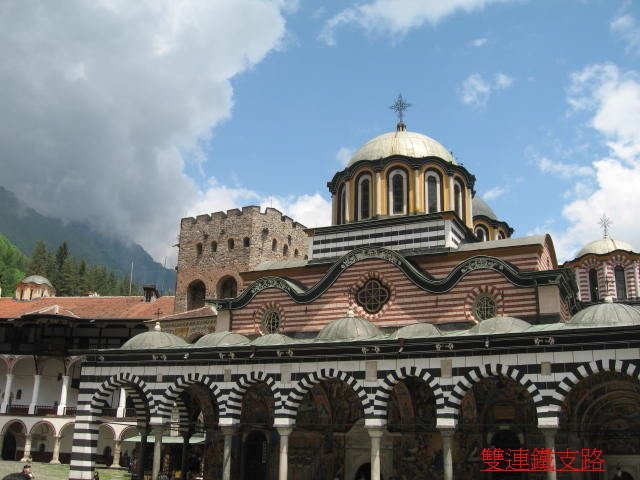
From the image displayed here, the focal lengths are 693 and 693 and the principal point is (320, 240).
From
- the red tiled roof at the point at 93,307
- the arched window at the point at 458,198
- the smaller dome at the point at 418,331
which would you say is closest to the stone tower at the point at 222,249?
the red tiled roof at the point at 93,307

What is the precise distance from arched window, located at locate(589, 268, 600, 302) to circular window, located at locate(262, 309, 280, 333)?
63.6 ft

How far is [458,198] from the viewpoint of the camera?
2902cm

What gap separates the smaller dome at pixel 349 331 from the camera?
20.6 m

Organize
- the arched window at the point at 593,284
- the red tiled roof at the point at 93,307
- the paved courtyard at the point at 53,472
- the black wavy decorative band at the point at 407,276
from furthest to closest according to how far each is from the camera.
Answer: the red tiled roof at the point at 93,307 → the arched window at the point at 593,284 → the paved courtyard at the point at 53,472 → the black wavy decorative band at the point at 407,276

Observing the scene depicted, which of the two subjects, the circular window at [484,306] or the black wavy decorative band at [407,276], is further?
the circular window at [484,306]

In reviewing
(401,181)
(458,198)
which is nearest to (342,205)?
(401,181)

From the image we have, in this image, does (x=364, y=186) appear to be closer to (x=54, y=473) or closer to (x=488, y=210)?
(x=488, y=210)

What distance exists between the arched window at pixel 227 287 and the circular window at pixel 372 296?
66.6ft

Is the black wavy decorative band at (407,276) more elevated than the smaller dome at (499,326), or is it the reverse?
the black wavy decorative band at (407,276)

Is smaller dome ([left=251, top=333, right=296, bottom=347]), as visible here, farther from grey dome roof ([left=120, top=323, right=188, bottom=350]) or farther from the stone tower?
the stone tower

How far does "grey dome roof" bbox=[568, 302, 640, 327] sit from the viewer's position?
1756 centimetres

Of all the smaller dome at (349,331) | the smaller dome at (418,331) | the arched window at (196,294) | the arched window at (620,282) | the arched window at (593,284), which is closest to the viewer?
the smaller dome at (418,331)

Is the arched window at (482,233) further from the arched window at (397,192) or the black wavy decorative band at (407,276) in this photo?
the black wavy decorative band at (407,276)

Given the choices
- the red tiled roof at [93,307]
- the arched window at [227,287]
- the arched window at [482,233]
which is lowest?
the red tiled roof at [93,307]
